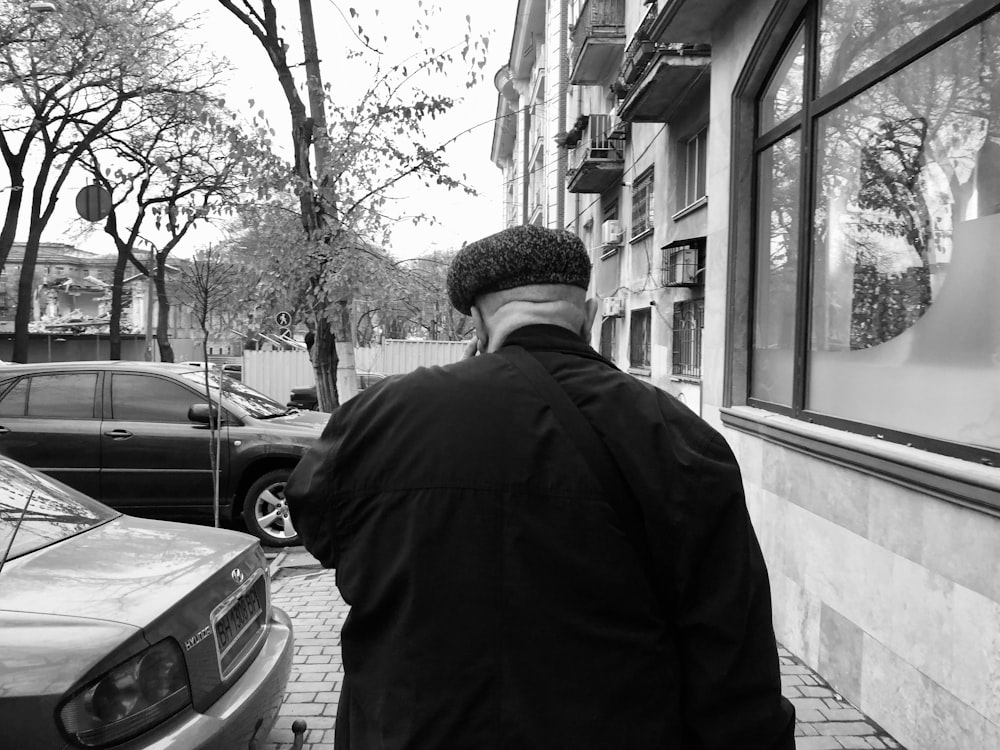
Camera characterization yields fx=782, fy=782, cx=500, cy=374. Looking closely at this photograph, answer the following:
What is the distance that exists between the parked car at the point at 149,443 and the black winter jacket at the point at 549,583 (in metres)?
6.06

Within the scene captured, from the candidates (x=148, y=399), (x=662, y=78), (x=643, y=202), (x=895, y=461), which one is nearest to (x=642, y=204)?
(x=643, y=202)

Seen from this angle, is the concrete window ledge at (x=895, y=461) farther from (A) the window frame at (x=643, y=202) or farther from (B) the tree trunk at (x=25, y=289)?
(B) the tree trunk at (x=25, y=289)

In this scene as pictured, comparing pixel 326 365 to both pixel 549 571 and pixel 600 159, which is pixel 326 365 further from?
pixel 549 571

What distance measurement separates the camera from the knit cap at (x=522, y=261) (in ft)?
5.08

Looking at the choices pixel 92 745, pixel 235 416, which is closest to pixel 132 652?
pixel 92 745

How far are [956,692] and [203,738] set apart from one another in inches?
112

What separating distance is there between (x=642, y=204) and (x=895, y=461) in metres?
9.60

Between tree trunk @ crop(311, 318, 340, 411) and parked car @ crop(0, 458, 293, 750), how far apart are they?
26.5 ft

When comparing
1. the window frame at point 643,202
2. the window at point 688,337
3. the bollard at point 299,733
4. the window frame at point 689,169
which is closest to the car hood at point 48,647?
the bollard at point 299,733

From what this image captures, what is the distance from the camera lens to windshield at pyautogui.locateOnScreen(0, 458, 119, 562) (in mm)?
3038

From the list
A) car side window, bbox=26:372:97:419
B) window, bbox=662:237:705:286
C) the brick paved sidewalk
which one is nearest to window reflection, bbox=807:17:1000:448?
the brick paved sidewalk

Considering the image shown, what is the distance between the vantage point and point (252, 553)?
11.6ft

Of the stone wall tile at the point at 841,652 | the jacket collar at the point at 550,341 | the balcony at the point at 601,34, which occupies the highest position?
the balcony at the point at 601,34

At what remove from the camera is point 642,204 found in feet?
41.2
